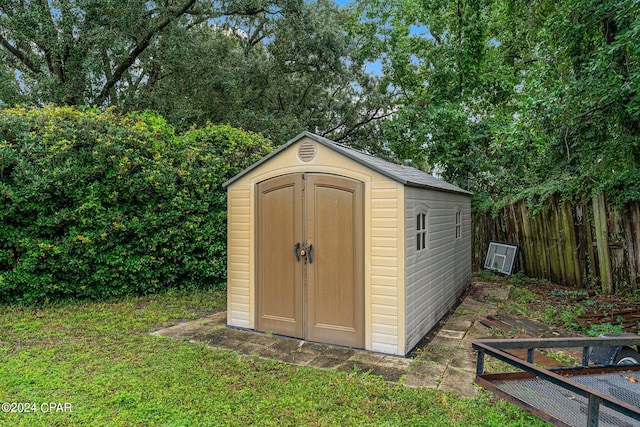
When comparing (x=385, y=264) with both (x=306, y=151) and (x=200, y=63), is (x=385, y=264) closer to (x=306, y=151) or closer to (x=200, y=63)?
(x=306, y=151)

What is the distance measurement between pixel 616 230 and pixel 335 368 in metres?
5.37

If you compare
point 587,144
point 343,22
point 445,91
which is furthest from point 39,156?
point 343,22

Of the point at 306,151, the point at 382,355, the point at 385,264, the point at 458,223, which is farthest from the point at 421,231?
the point at 458,223

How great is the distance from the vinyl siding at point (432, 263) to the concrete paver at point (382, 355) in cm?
22

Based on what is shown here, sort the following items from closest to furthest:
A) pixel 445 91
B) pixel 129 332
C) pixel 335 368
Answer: pixel 335 368, pixel 129 332, pixel 445 91

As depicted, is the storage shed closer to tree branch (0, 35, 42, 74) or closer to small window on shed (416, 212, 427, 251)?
small window on shed (416, 212, 427, 251)

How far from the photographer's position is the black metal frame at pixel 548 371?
151cm

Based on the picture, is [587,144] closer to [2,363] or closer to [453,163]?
[453,163]

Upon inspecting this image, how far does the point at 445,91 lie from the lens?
10938 mm

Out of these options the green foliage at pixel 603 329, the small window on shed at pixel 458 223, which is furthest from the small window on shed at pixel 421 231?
the green foliage at pixel 603 329

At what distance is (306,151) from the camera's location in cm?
424

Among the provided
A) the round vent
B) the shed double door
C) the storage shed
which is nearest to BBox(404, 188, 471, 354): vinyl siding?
the storage shed

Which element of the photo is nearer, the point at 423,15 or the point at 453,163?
the point at 453,163

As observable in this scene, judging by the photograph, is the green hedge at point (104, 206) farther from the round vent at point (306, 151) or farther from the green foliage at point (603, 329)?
the green foliage at point (603, 329)
